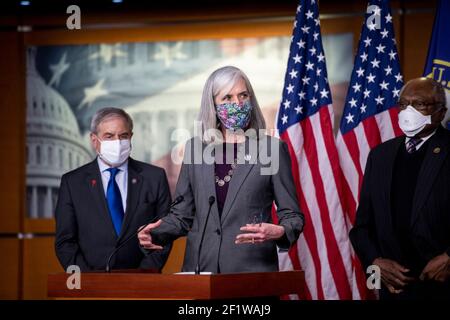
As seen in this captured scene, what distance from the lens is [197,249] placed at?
166 inches

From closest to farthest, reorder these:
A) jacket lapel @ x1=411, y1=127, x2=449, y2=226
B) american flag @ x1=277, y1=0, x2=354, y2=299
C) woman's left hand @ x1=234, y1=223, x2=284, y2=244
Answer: woman's left hand @ x1=234, y1=223, x2=284, y2=244 → jacket lapel @ x1=411, y1=127, x2=449, y2=226 → american flag @ x1=277, y1=0, x2=354, y2=299

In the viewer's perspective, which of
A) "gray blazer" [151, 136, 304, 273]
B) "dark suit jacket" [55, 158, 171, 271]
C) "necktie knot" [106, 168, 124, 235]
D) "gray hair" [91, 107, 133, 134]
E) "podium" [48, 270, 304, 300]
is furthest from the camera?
"gray hair" [91, 107, 133, 134]

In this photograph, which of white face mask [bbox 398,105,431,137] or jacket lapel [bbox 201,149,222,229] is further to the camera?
white face mask [bbox 398,105,431,137]

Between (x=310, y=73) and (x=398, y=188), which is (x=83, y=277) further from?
(x=310, y=73)

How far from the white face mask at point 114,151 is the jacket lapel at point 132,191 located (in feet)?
0.32

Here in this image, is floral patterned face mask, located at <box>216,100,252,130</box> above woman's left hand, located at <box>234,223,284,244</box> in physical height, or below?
above

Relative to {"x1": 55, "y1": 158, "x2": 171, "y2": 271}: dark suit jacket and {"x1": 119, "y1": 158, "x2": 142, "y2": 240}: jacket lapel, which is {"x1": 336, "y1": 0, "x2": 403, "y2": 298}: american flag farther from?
{"x1": 119, "y1": 158, "x2": 142, "y2": 240}: jacket lapel

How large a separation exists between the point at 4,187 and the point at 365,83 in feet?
10.7

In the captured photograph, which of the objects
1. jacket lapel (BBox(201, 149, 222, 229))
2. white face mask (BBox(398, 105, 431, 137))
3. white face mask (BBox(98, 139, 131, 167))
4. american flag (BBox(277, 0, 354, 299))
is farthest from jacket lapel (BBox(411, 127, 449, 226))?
white face mask (BBox(98, 139, 131, 167))

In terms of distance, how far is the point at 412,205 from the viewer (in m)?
4.63

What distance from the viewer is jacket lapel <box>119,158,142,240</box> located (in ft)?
16.9

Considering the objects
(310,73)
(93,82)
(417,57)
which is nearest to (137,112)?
(93,82)

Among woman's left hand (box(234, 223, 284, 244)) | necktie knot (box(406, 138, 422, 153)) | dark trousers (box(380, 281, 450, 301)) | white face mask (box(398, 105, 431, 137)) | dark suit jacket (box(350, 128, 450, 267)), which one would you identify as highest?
white face mask (box(398, 105, 431, 137))
